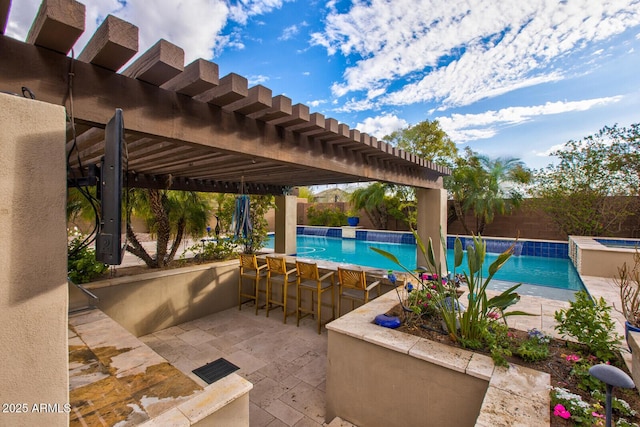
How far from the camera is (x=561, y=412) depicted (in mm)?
1909

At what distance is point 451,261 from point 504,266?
1.79m

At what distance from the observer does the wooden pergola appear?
1651mm

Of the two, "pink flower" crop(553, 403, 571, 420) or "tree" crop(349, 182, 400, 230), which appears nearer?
"pink flower" crop(553, 403, 571, 420)

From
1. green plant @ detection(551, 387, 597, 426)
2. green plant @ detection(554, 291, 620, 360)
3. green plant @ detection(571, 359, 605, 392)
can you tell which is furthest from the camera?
green plant @ detection(554, 291, 620, 360)

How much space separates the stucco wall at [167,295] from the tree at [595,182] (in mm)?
14089

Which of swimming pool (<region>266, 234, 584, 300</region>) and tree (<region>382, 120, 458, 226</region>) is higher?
tree (<region>382, 120, 458, 226</region>)

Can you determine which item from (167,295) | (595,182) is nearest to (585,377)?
(167,295)

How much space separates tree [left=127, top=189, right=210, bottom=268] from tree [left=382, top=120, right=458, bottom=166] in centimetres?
1354

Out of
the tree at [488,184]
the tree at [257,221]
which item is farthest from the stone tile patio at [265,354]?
the tree at [488,184]

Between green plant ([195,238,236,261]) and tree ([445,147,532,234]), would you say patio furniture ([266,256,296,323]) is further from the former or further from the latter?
tree ([445,147,532,234])

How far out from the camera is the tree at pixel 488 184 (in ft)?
51.0

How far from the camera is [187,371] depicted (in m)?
4.11

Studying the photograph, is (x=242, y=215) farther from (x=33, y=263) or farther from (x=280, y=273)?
(x=33, y=263)

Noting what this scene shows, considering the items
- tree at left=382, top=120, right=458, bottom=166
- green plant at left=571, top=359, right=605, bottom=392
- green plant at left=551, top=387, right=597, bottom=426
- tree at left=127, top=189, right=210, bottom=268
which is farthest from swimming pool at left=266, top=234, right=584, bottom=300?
tree at left=382, top=120, right=458, bottom=166
